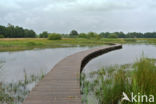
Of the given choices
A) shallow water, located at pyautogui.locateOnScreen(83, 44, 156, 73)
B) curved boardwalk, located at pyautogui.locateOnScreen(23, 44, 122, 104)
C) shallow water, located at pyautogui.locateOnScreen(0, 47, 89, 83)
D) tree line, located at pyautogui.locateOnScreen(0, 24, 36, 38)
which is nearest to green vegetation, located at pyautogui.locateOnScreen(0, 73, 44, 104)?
shallow water, located at pyautogui.locateOnScreen(0, 47, 89, 83)

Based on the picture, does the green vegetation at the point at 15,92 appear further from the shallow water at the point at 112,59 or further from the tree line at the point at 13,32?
the tree line at the point at 13,32

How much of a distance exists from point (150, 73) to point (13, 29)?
64.1m

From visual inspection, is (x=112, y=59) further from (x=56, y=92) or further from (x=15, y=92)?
(x=56, y=92)

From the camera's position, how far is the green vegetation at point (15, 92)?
4109 mm

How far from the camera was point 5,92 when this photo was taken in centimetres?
466

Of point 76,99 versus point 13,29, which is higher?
point 13,29

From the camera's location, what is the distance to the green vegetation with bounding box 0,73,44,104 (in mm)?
4109

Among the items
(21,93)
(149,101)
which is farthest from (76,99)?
(21,93)

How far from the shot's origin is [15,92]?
185 inches

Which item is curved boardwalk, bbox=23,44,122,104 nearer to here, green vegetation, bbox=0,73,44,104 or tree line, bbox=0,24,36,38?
green vegetation, bbox=0,73,44,104

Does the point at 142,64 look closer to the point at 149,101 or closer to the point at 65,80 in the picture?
the point at 149,101

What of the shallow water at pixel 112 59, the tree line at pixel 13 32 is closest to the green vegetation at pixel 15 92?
the shallow water at pixel 112 59

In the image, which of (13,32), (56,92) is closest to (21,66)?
(56,92)

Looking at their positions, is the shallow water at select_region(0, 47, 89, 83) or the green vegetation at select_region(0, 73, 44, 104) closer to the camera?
the green vegetation at select_region(0, 73, 44, 104)
